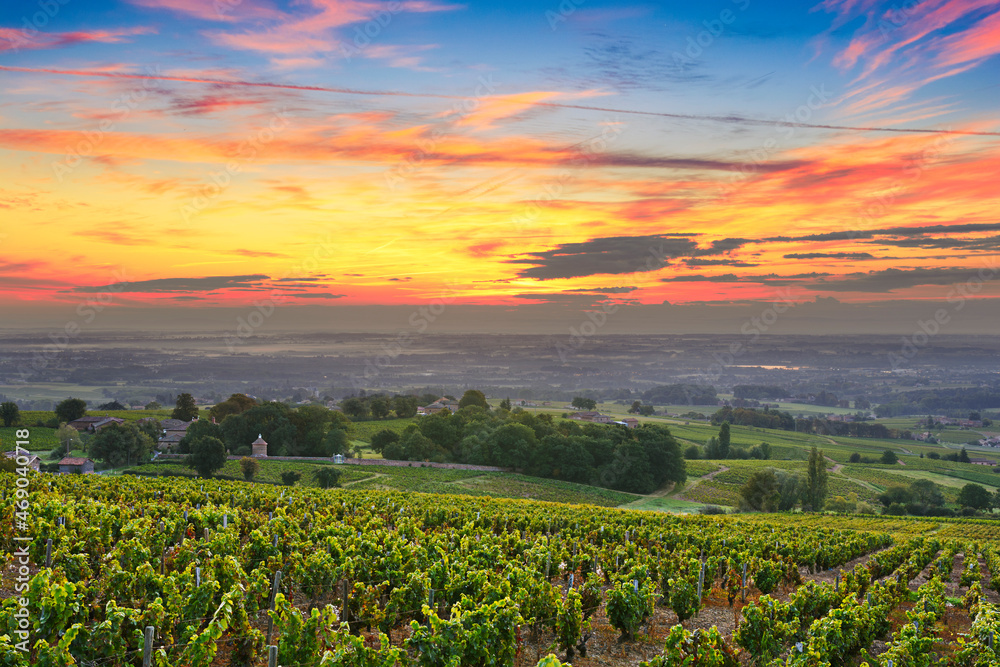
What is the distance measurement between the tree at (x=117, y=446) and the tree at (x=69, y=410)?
2545cm

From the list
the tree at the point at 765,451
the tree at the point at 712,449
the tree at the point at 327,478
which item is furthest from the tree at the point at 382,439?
the tree at the point at 765,451

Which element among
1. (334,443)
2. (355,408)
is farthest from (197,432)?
(355,408)

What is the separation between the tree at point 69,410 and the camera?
87.4m

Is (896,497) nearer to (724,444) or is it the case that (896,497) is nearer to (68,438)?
(724,444)

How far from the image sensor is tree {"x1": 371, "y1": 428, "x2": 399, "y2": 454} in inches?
3418

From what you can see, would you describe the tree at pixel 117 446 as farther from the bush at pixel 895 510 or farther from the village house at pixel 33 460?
the bush at pixel 895 510

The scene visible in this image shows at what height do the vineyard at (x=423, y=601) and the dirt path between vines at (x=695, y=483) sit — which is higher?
the vineyard at (x=423, y=601)

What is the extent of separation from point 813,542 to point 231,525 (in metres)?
24.6

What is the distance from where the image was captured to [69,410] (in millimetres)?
87938

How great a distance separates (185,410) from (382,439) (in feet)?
122

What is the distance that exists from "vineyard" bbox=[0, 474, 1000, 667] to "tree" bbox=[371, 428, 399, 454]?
198ft

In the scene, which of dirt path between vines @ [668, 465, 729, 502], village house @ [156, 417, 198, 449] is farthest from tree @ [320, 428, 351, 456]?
dirt path between vines @ [668, 465, 729, 502]

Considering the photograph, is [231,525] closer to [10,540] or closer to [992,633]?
[10,540]

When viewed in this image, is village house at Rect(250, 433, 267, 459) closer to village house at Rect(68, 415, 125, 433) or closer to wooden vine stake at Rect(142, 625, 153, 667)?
village house at Rect(68, 415, 125, 433)
